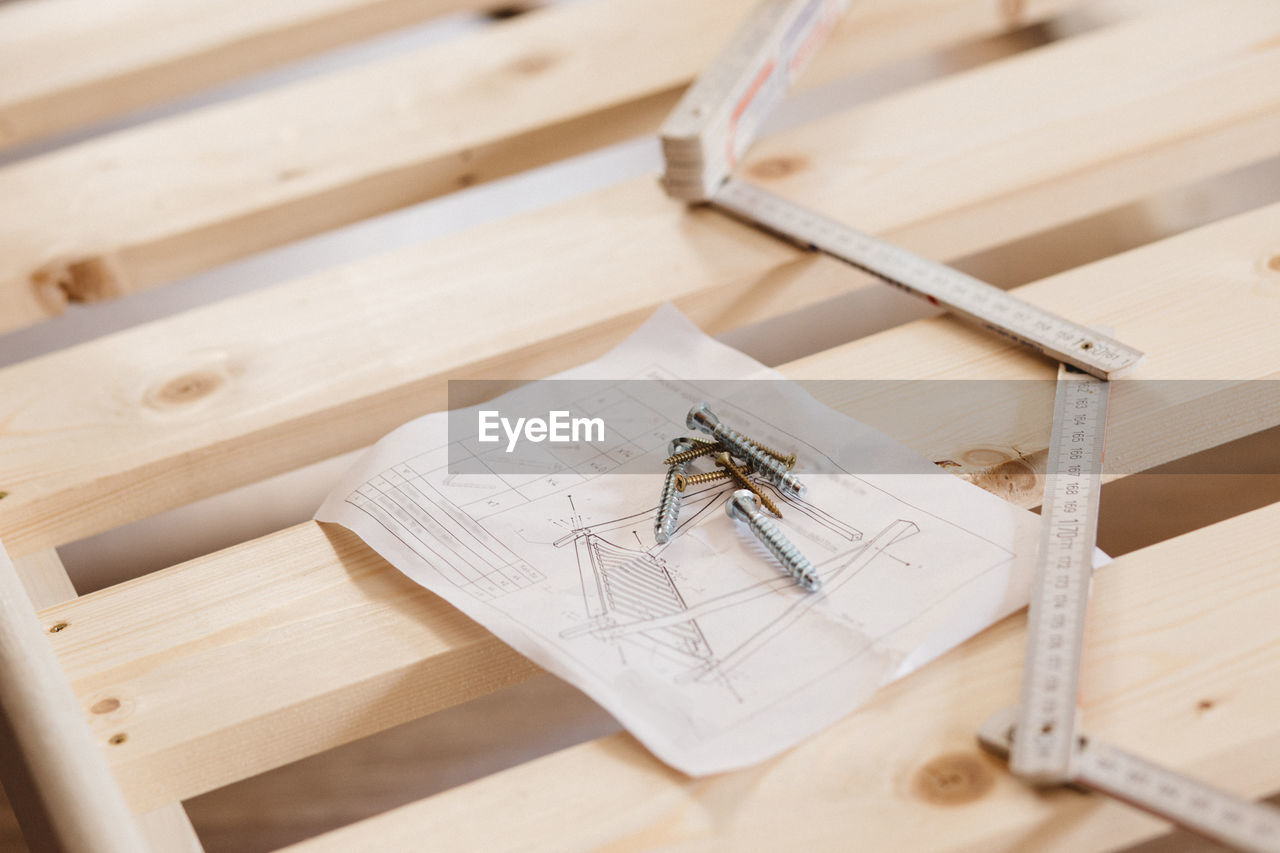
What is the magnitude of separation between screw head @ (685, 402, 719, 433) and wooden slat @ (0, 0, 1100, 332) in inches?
18.2

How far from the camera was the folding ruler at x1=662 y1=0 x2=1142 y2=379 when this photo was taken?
29.5 inches

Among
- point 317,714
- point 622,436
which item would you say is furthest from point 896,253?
point 317,714

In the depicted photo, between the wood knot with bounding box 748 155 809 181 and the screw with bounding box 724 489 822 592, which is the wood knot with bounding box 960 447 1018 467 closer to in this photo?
the screw with bounding box 724 489 822 592

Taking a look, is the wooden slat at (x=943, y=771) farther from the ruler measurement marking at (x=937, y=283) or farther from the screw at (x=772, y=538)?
the ruler measurement marking at (x=937, y=283)

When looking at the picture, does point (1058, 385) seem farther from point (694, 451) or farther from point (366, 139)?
point (366, 139)

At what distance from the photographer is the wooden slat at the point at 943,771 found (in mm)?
503

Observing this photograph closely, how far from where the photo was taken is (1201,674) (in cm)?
54

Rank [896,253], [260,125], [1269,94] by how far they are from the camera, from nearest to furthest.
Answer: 1. [896,253]
2. [1269,94]
3. [260,125]

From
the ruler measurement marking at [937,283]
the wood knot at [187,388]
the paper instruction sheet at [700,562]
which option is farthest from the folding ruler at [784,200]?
the wood knot at [187,388]

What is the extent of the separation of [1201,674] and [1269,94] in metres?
0.61

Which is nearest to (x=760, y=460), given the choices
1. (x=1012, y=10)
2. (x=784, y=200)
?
(x=784, y=200)

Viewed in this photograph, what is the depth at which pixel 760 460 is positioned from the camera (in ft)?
2.21

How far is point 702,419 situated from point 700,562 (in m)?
0.11

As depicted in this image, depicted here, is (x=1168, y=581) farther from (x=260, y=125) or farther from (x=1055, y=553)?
(x=260, y=125)
